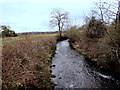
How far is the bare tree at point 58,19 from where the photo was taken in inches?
1300

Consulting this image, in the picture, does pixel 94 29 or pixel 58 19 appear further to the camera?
pixel 58 19

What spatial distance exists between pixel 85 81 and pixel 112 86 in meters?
1.50

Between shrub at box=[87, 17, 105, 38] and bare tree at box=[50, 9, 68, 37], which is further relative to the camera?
bare tree at box=[50, 9, 68, 37]

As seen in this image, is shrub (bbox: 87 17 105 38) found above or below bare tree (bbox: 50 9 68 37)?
below

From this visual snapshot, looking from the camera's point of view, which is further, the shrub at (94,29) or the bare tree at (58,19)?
the bare tree at (58,19)

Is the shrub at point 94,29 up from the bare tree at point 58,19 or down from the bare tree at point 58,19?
down

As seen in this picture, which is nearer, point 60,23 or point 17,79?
point 17,79

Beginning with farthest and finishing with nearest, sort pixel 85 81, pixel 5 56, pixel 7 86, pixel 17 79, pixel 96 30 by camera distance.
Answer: pixel 96 30 < pixel 85 81 < pixel 5 56 < pixel 17 79 < pixel 7 86

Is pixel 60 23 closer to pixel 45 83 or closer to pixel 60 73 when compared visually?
pixel 60 73

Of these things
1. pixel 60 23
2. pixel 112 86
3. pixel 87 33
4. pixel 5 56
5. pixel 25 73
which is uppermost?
pixel 60 23

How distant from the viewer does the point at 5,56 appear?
4.70 metres

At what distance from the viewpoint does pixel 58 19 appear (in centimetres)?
3306

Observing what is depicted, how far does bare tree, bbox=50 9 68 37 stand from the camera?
3303 cm

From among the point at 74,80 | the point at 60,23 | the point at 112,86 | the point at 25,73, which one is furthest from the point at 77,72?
the point at 60,23
